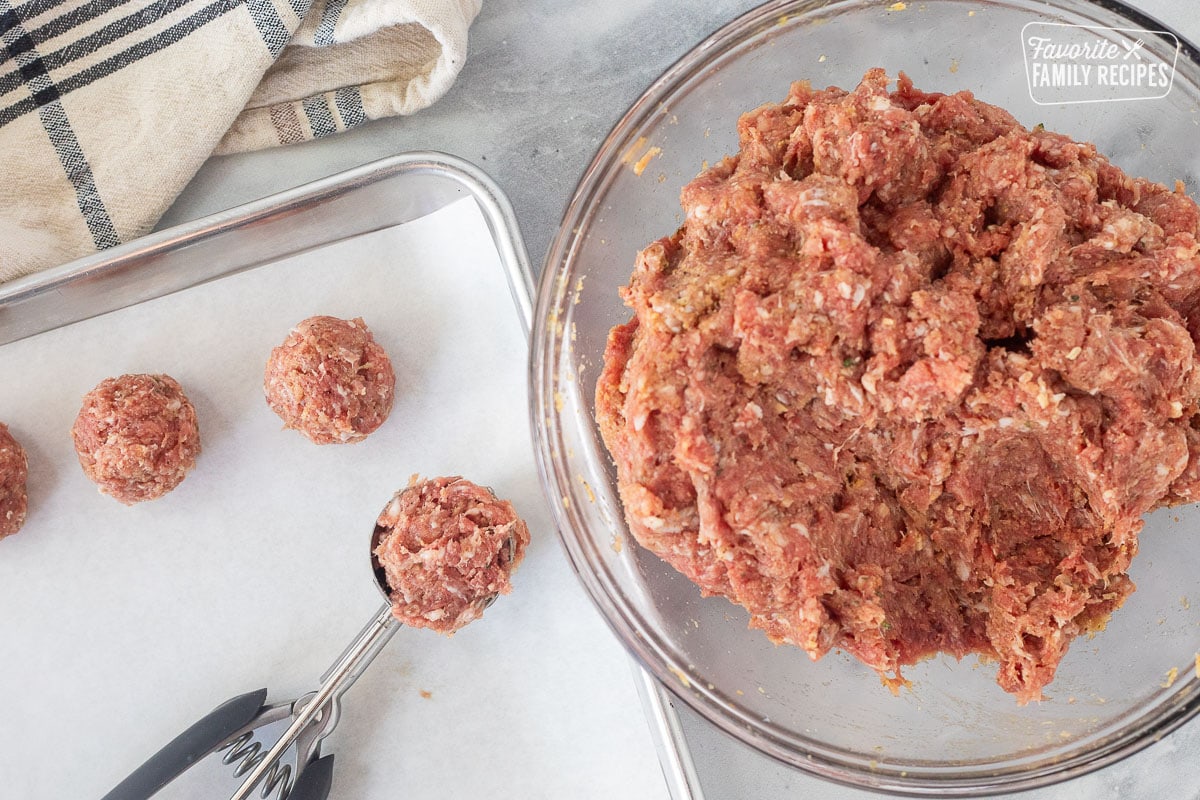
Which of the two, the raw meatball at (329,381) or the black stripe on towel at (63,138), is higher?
the black stripe on towel at (63,138)

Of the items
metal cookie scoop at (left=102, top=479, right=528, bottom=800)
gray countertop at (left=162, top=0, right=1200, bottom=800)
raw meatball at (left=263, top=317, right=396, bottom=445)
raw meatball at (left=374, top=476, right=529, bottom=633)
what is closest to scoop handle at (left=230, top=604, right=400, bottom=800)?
metal cookie scoop at (left=102, top=479, right=528, bottom=800)

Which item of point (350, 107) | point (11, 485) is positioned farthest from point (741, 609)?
point (11, 485)

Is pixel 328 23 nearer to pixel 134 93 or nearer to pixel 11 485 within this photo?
pixel 134 93

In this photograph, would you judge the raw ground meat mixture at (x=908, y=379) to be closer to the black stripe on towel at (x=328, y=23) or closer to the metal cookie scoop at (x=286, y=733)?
the metal cookie scoop at (x=286, y=733)

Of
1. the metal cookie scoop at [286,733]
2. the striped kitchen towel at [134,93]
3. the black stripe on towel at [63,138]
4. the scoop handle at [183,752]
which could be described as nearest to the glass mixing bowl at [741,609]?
the metal cookie scoop at [286,733]

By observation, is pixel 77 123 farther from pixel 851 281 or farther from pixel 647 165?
pixel 851 281

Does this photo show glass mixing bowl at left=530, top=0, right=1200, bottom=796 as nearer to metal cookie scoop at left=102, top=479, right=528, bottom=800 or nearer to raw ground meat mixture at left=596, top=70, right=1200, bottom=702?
raw ground meat mixture at left=596, top=70, right=1200, bottom=702
